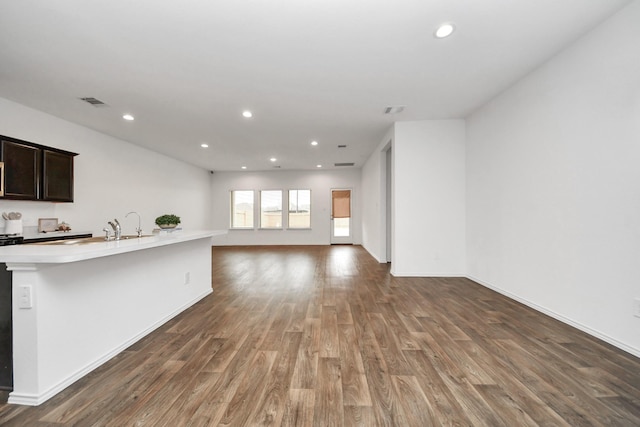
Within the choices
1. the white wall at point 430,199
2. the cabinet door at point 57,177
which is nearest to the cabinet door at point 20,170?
the cabinet door at point 57,177

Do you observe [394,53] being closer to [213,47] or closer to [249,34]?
[249,34]

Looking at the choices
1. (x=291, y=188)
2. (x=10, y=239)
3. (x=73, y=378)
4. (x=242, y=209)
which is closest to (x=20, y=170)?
(x=10, y=239)

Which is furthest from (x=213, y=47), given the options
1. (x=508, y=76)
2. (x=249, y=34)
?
(x=508, y=76)

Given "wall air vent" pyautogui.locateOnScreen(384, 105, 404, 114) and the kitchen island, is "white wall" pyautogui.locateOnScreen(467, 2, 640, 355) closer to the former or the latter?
"wall air vent" pyautogui.locateOnScreen(384, 105, 404, 114)

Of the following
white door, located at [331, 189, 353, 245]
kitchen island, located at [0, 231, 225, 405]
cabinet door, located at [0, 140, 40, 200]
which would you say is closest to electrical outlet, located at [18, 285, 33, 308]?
kitchen island, located at [0, 231, 225, 405]

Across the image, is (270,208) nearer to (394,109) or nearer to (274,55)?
(394,109)

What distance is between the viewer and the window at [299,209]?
9562 millimetres

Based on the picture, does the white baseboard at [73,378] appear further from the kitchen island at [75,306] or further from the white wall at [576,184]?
the white wall at [576,184]

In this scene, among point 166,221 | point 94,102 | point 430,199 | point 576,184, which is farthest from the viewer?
point 430,199

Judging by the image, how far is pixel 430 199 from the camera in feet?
15.2

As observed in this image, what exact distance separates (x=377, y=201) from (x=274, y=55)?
4.32 metres

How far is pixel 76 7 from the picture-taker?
6.75ft

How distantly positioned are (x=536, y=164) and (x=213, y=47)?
150 inches

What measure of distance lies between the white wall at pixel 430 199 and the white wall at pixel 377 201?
63 centimetres
